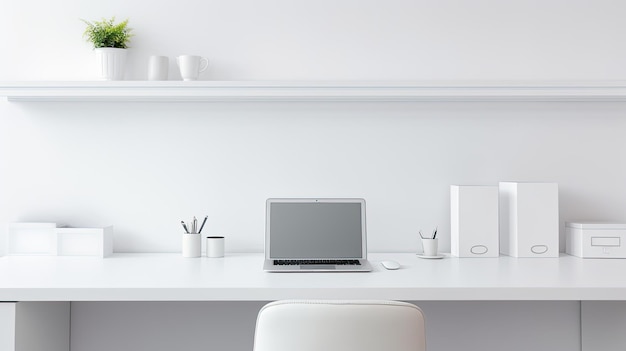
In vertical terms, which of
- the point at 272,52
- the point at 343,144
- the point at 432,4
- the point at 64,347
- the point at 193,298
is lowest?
the point at 64,347

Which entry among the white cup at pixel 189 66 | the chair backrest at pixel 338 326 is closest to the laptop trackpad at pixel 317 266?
the chair backrest at pixel 338 326

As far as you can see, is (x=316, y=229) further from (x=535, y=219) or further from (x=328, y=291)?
(x=535, y=219)

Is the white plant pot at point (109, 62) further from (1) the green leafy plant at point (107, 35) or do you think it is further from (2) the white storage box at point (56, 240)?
(2) the white storage box at point (56, 240)

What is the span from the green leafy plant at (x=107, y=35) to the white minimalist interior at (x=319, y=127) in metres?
0.07

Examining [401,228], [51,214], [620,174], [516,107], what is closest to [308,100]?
[401,228]

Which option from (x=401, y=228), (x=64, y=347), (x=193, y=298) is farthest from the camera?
(x=401, y=228)

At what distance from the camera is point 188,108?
7.46ft

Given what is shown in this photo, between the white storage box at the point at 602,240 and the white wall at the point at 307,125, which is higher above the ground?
the white wall at the point at 307,125

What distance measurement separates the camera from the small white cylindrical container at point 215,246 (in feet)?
6.88

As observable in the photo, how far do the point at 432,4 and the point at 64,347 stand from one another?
195 cm

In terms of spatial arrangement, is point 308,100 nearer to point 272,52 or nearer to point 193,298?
point 272,52

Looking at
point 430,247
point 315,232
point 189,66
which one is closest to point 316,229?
point 315,232

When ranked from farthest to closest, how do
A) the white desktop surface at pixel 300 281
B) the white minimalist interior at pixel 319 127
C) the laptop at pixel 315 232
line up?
the white minimalist interior at pixel 319 127, the laptop at pixel 315 232, the white desktop surface at pixel 300 281

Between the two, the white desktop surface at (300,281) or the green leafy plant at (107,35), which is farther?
the green leafy plant at (107,35)
